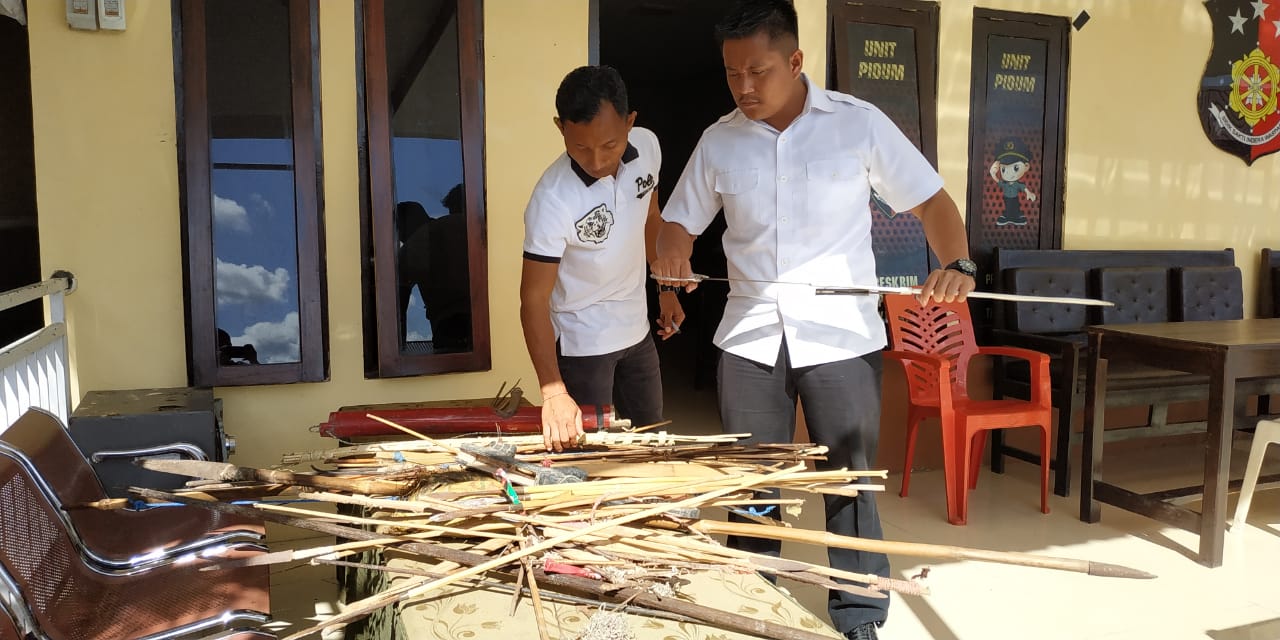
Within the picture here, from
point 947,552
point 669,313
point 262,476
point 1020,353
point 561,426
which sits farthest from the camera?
point 1020,353

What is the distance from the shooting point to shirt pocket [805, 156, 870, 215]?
8.63 ft

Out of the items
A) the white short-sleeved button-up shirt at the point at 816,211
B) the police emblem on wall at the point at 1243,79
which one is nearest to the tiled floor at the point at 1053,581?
the white short-sleeved button-up shirt at the point at 816,211

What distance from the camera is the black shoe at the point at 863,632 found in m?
2.67

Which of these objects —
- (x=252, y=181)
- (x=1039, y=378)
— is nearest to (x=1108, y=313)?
(x=1039, y=378)

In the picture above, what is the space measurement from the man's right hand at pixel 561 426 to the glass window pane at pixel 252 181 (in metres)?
1.87

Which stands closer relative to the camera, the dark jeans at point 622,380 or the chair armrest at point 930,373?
the dark jeans at point 622,380

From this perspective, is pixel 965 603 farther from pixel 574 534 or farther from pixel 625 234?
pixel 574 534

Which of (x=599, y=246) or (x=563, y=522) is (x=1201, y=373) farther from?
(x=563, y=522)

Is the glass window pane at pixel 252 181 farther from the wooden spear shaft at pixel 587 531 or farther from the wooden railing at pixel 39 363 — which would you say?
the wooden spear shaft at pixel 587 531

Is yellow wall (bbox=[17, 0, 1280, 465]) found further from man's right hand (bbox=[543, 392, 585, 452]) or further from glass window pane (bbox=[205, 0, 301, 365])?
man's right hand (bbox=[543, 392, 585, 452])

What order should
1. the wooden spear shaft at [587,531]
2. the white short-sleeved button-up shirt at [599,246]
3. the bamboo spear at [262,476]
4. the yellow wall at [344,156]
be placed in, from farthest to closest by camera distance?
the yellow wall at [344,156] < the white short-sleeved button-up shirt at [599,246] < the bamboo spear at [262,476] < the wooden spear shaft at [587,531]

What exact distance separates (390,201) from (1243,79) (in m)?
5.50

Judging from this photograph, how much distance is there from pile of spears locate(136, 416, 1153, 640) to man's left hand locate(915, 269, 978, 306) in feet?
1.72

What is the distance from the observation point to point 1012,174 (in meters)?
5.28
